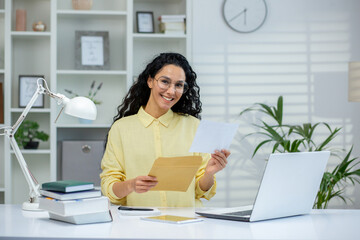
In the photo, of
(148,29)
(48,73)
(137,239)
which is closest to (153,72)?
(137,239)

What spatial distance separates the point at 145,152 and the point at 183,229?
839 millimetres

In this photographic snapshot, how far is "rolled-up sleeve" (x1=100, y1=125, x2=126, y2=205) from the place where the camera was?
2584 millimetres

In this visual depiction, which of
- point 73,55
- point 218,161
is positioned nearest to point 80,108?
point 218,161

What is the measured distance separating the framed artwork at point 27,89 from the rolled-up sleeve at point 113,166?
168cm

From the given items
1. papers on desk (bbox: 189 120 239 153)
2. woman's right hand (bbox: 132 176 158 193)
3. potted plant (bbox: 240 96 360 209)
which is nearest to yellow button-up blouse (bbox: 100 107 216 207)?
woman's right hand (bbox: 132 176 158 193)

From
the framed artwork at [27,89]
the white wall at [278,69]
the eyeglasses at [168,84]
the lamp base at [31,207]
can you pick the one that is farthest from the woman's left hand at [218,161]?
the framed artwork at [27,89]

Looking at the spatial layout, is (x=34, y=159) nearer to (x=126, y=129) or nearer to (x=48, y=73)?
(x=48, y=73)

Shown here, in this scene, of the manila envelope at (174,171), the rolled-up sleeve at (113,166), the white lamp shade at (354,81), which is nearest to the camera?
the manila envelope at (174,171)

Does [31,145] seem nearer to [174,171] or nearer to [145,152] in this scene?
[145,152]

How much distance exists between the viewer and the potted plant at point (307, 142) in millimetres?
3844

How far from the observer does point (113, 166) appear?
263 centimetres

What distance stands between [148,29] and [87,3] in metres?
0.51

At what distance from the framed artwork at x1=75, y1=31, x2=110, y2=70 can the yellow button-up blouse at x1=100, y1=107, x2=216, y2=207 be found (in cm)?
158

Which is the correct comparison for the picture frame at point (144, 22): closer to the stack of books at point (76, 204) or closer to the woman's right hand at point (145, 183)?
the woman's right hand at point (145, 183)
